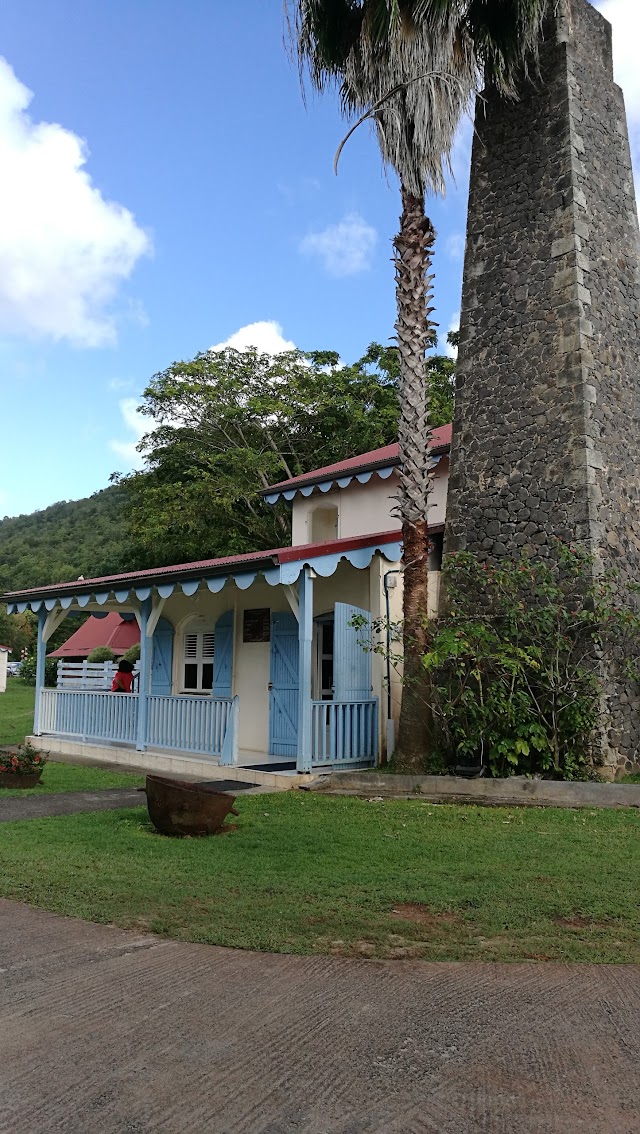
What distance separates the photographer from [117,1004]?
3727 millimetres

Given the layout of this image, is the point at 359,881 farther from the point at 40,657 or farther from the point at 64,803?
the point at 40,657

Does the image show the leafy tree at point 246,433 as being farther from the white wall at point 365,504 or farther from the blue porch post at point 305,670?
the blue porch post at point 305,670

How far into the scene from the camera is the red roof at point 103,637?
3039 cm

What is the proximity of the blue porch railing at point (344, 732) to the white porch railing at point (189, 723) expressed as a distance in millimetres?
1493

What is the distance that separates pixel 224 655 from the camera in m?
14.9

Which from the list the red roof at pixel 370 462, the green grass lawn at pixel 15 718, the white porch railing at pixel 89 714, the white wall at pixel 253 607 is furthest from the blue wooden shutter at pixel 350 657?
the green grass lawn at pixel 15 718

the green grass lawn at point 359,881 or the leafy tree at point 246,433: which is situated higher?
the leafy tree at point 246,433

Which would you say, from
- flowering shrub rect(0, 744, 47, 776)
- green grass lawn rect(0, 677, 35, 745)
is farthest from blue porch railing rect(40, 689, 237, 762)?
flowering shrub rect(0, 744, 47, 776)

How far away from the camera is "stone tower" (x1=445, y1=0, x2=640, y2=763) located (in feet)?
37.7

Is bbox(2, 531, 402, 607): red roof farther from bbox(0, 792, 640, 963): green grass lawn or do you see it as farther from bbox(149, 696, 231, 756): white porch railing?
bbox(0, 792, 640, 963): green grass lawn

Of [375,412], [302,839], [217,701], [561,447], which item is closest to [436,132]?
[561,447]

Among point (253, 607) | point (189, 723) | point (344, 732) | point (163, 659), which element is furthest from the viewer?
point (163, 659)

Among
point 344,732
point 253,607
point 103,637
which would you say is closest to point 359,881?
point 344,732

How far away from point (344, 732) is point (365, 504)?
5850mm
